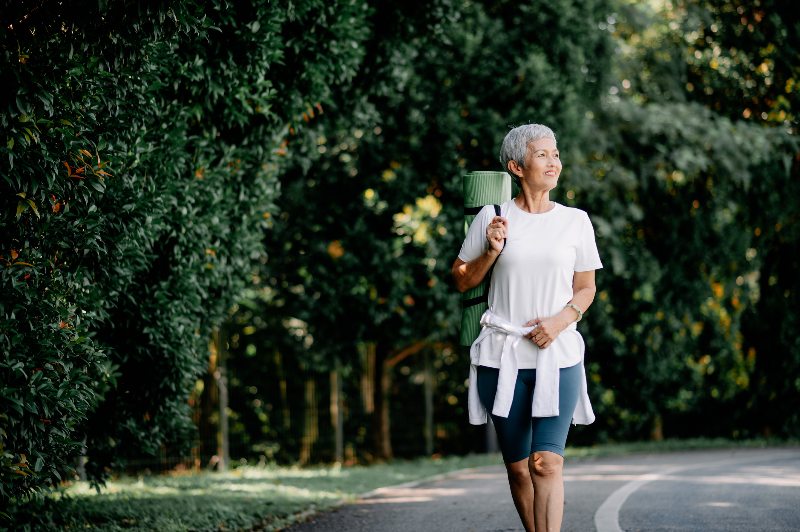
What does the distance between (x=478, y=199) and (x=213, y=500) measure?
4889mm

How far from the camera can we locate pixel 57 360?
5.70 meters

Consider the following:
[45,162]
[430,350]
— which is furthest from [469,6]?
[45,162]

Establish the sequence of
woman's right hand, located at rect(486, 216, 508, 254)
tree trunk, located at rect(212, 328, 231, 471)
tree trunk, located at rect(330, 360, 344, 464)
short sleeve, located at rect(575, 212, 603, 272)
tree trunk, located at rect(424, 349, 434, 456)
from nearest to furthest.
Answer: woman's right hand, located at rect(486, 216, 508, 254), short sleeve, located at rect(575, 212, 603, 272), tree trunk, located at rect(212, 328, 231, 471), tree trunk, located at rect(330, 360, 344, 464), tree trunk, located at rect(424, 349, 434, 456)

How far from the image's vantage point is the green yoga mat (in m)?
5.28

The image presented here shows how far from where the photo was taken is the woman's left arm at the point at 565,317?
4.92 meters

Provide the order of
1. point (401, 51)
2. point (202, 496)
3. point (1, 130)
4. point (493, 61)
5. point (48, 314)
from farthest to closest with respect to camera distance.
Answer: point (493, 61) → point (401, 51) → point (202, 496) → point (48, 314) → point (1, 130)

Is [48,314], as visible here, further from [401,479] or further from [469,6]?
[469,6]

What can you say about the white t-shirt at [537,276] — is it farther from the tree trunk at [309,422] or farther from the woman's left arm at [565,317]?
the tree trunk at [309,422]

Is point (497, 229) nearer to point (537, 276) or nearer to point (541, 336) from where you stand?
point (537, 276)

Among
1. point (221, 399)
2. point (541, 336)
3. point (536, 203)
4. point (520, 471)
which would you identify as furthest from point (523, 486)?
point (221, 399)

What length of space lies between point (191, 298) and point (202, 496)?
7.74ft

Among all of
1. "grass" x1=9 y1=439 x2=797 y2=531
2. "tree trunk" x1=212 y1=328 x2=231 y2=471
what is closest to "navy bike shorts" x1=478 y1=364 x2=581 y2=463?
"grass" x1=9 y1=439 x2=797 y2=531

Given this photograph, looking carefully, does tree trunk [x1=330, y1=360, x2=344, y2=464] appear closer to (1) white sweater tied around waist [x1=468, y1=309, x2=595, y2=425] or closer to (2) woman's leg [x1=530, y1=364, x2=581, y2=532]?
(1) white sweater tied around waist [x1=468, y1=309, x2=595, y2=425]

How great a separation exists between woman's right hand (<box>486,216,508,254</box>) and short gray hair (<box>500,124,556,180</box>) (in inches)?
12.7
